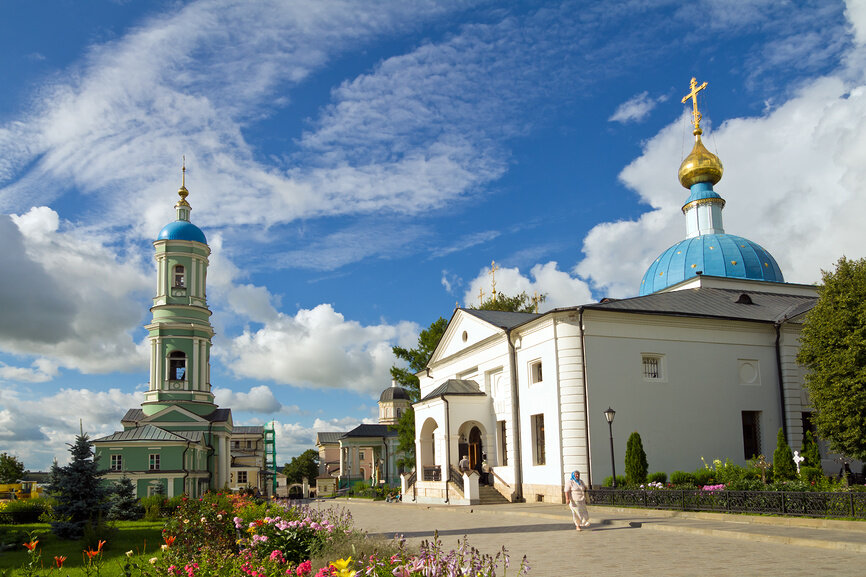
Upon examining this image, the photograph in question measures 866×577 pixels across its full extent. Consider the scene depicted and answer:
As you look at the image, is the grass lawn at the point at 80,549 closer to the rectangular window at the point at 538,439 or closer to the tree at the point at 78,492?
the tree at the point at 78,492

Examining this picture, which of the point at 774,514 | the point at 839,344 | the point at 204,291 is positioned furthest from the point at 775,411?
the point at 204,291

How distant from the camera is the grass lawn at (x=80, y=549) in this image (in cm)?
1272

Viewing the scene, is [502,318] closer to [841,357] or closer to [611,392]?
[611,392]

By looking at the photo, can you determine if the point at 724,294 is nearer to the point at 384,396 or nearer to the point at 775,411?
the point at 775,411

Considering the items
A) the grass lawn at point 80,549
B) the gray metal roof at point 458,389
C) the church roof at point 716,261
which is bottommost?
the grass lawn at point 80,549

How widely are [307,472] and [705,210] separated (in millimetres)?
86501

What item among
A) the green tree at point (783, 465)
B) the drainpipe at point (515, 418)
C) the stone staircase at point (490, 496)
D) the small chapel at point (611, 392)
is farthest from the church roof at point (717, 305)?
the stone staircase at point (490, 496)

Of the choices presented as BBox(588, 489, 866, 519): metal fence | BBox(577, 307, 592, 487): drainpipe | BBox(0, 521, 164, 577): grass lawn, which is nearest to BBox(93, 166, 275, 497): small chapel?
BBox(0, 521, 164, 577): grass lawn

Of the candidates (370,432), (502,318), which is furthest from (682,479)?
(370,432)

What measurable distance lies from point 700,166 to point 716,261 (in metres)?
5.59

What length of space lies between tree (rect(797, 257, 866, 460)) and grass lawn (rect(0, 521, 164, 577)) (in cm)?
1996

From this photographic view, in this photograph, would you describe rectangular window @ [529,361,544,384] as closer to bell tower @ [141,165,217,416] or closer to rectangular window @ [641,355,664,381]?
rectangular window @ [641,355,664,381]

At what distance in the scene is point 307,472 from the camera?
364 ft

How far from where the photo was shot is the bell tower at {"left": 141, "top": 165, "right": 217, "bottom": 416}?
46.2 m
